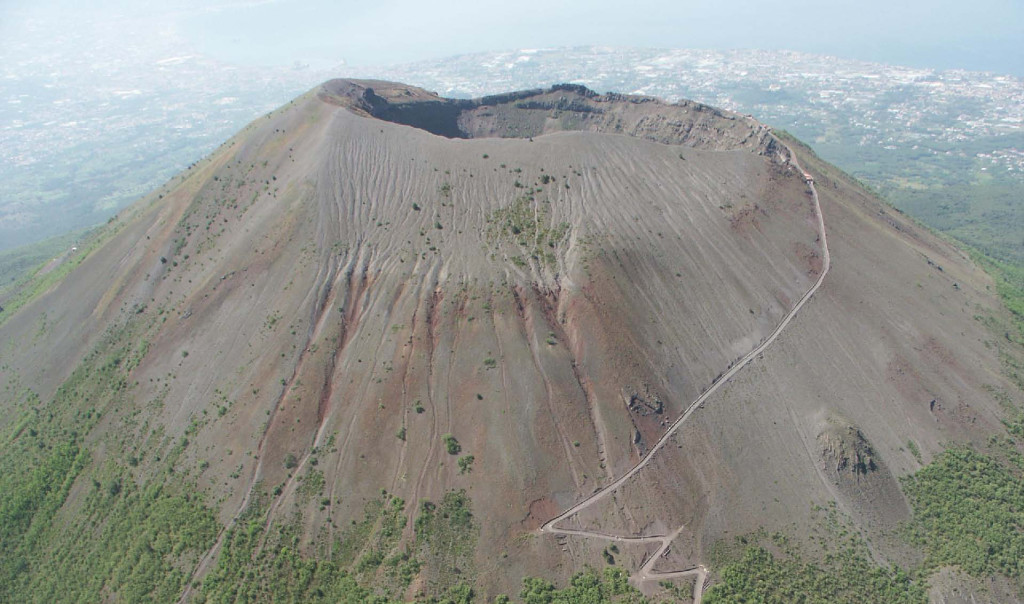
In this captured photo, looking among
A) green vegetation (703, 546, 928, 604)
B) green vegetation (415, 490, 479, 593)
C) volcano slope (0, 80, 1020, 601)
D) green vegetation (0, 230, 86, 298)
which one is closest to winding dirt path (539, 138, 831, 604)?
volcano slope (0, 80, 1020, 601)


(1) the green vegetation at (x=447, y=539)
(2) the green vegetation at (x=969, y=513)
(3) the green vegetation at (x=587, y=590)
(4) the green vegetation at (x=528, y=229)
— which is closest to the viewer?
(3) the green vegetation at (x=587, y=590)

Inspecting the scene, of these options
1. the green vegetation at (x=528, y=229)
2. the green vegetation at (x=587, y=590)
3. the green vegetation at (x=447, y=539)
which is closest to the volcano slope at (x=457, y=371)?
the green vegetation at (x=447, y=539)

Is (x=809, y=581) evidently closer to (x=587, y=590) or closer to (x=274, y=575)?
(x=587, y=590)

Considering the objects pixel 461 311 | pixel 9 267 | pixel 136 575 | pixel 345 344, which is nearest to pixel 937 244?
pixel 461 311

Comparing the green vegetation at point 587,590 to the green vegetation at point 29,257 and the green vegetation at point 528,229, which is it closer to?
the green vegetation at point 528,229

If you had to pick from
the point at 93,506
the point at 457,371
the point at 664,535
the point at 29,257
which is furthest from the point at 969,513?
the point at 29,257

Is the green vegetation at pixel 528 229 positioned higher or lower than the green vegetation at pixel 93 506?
higher
